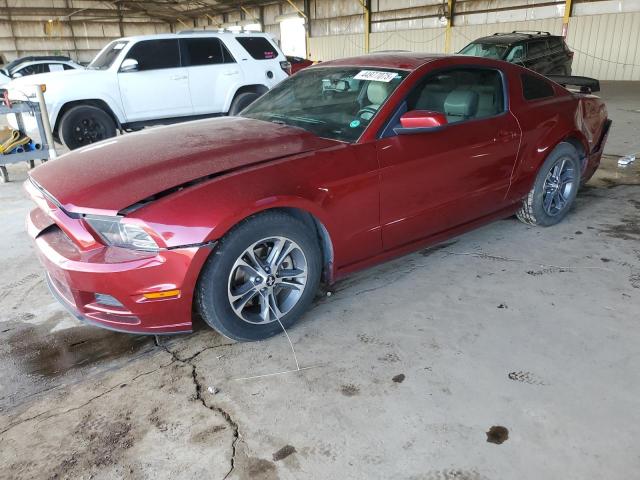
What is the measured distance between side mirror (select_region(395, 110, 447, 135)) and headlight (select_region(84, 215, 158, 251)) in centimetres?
153

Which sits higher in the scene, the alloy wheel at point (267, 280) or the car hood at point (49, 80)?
the car hood at point (49, 80)

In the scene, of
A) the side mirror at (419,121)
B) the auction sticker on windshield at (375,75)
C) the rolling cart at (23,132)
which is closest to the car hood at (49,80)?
the rolling cart at (23,132)

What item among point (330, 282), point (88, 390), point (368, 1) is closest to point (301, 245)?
point (330, 282)

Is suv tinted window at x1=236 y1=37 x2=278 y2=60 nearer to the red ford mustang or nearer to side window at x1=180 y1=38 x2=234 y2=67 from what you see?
side window at x1=180 y1=38 x2=234 y2=67

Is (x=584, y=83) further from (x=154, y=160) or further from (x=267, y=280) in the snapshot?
(x=154, y=160)

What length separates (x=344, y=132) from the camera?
2.87 meters

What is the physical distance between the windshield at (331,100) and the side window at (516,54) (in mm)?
7911

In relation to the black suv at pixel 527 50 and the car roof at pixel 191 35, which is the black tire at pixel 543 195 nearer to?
the car roof at pixel 191 35

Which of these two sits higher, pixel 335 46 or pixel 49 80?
pixel 335 46

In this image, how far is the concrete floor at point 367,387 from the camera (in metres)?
1.90

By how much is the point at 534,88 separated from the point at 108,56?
256 inches

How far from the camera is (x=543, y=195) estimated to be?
13.1ft

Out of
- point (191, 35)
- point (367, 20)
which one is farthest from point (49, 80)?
point (367, 20)

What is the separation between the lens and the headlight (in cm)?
223
